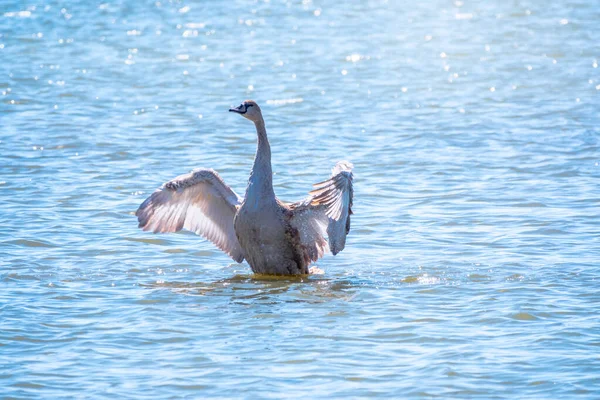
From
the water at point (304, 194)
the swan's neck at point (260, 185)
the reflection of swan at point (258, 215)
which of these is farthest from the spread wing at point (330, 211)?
the water at point (304, 194)

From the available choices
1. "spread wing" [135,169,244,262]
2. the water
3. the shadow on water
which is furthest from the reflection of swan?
the water

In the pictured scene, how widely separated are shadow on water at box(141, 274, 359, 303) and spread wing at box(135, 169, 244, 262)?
563 millimetres

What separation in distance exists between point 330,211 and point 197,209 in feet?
5.44

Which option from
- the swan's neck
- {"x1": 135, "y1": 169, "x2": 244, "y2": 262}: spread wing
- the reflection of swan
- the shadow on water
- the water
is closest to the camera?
the water

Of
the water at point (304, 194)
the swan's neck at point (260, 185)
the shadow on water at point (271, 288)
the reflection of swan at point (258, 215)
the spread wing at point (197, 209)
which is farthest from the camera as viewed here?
the spread wing at point (197, 209)

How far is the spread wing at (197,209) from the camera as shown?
1017cm

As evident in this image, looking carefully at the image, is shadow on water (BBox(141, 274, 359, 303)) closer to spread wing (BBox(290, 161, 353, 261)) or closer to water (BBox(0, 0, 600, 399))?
water (BBox(0, 0, 600, 399))

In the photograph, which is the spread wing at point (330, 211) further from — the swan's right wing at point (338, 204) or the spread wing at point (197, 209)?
the spread wing at point (197, 209)

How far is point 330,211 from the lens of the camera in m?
9.41

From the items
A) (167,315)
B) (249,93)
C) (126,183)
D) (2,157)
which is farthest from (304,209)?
(249,93)

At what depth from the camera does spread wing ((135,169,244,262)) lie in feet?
33.4

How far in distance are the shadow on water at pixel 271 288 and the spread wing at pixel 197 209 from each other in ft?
1.85

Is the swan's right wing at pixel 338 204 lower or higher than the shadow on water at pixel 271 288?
higher

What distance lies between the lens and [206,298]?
30.3 ft
